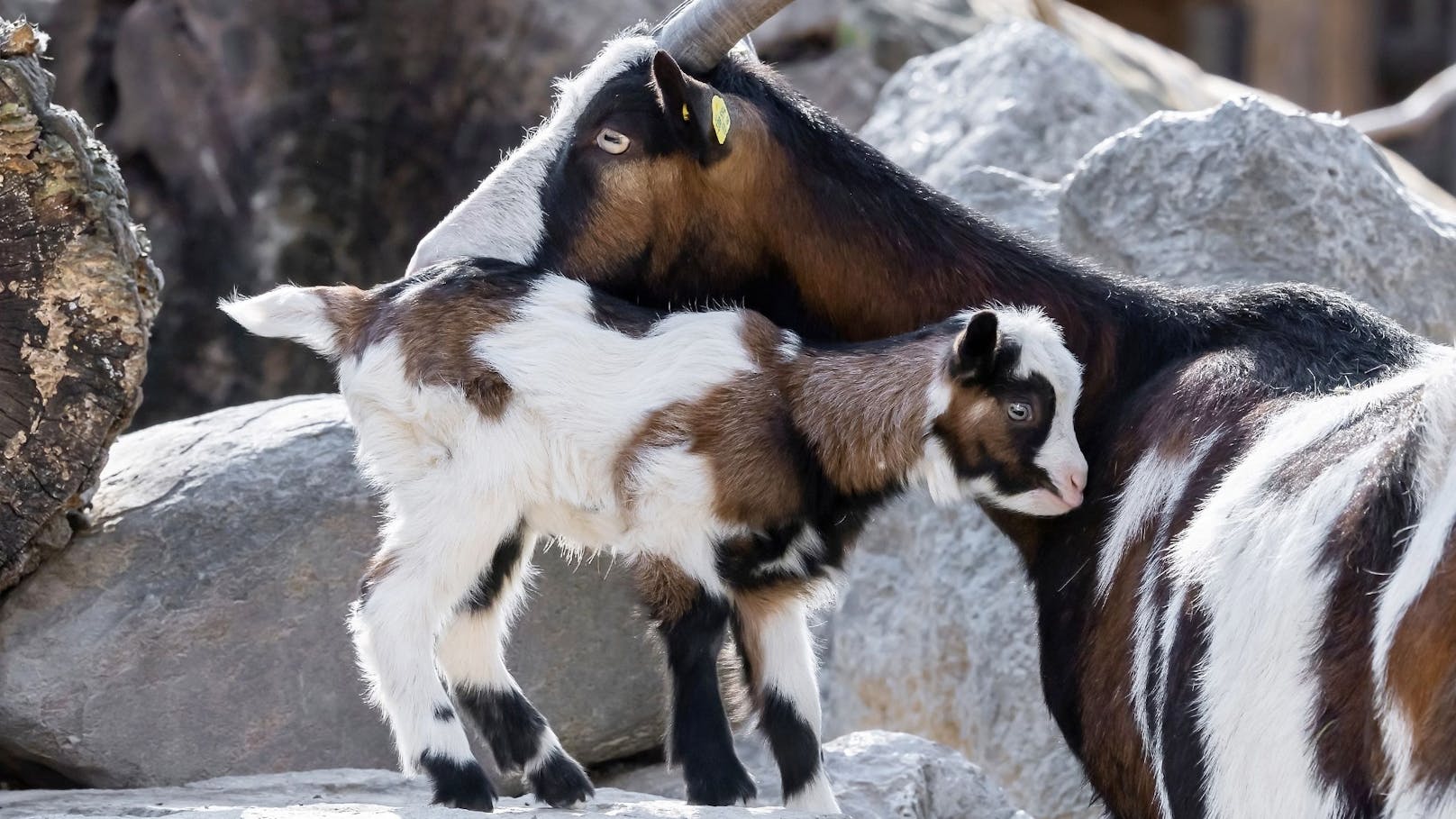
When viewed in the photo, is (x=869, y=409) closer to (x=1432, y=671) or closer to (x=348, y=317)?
(x=348, y=317)

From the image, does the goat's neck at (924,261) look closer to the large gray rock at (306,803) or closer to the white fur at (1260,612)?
the white fur at (1260,612)

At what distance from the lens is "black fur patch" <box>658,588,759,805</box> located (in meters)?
3.36

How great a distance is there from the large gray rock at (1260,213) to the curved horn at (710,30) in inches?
53.8

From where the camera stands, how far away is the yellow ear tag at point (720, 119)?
3406 mm

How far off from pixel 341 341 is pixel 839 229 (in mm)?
982

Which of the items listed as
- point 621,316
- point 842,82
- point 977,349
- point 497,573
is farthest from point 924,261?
point 842,82

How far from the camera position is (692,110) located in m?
3.40

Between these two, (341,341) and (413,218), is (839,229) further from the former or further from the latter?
(413,218)

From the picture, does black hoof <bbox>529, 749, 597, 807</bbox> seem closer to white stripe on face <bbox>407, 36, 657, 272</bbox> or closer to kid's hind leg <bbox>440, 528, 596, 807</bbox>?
kid's hind leg <bbox>440, 528, 596, 807</bbox>

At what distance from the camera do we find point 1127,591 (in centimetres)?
311

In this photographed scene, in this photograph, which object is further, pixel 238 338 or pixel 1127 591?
pixel 238 338

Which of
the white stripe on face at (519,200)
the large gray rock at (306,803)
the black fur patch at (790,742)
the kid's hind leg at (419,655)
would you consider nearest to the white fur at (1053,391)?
the black fur patch at (790,742)

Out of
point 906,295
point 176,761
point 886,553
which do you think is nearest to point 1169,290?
point 906,295

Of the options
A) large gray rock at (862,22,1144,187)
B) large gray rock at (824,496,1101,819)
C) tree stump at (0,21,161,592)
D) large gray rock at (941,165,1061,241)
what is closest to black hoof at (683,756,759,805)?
large gray rock at (824,496,1101,819)
